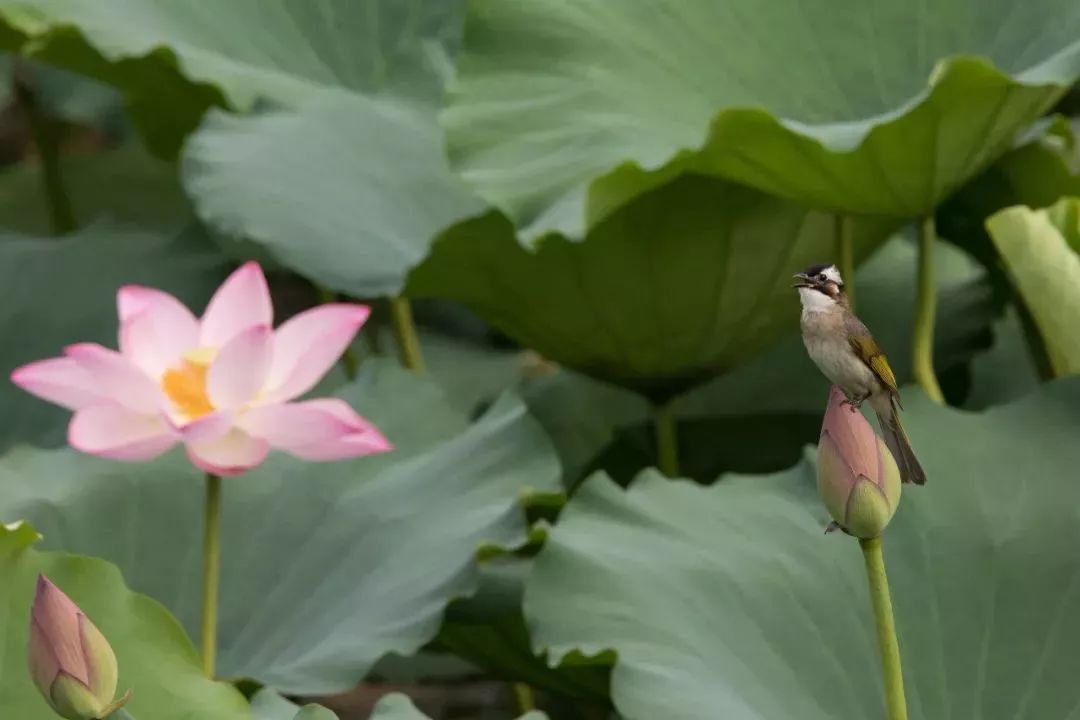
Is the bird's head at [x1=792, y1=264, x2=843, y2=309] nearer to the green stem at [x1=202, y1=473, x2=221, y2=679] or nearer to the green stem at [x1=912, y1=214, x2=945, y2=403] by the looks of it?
the green stem at [x1=202, y1=473, x2=221, y2=679]

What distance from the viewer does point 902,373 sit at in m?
1.54

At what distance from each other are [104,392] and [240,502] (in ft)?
0.82

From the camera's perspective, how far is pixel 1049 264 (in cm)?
117

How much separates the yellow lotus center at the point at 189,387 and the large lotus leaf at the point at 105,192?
129 cm

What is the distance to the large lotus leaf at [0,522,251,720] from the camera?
880 mm

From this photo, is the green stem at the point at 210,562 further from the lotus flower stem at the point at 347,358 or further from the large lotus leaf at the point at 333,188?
the lotus flower stem at the point at 347,358

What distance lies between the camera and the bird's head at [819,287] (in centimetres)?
80

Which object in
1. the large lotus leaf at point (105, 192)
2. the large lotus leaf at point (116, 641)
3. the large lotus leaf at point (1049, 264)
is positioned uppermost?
the large lotus leaf at point (1049, 264)

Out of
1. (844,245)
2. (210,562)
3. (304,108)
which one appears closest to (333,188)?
(304,108)

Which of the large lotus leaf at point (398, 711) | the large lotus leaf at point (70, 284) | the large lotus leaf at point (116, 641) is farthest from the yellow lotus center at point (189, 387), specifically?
the large lotus leaf at point (70, 284)

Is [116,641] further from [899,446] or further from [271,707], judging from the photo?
[899,446]

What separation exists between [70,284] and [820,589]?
0.96 meters

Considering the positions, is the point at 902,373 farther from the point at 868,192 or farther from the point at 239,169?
the point at 239,169

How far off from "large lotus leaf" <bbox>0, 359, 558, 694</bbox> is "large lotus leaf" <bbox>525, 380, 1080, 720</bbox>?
0.30ft
